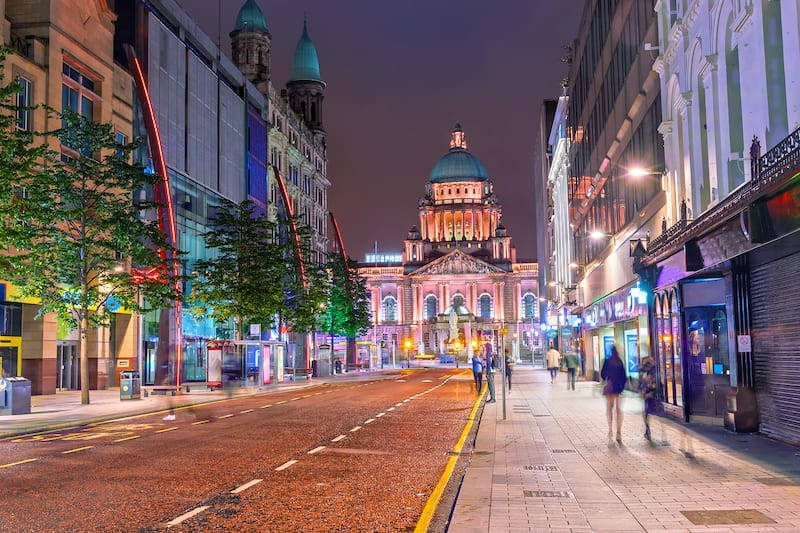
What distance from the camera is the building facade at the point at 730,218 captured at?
47.2 ft

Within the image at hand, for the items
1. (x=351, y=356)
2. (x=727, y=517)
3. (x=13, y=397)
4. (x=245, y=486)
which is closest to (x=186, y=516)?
(x=245, y=486)

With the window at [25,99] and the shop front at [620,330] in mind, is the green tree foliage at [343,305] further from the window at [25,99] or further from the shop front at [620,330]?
the window at [25,99]

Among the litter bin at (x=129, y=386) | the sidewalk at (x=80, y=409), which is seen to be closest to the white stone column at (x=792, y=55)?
the sidewalk at (x=80, y=409)

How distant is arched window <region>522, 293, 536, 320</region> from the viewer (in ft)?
556

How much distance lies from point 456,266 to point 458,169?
1263 inches

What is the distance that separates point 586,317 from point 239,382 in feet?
63.3

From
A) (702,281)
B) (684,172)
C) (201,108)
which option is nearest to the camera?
(702,281)

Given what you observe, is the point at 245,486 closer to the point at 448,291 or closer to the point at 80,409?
the point at 80,409

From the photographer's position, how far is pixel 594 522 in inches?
364

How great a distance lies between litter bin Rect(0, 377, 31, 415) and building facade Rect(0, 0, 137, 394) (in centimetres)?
996

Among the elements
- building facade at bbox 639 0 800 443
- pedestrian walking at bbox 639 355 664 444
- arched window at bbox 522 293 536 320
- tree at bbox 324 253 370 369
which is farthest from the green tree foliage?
arched window at bbox 522 293 536 320

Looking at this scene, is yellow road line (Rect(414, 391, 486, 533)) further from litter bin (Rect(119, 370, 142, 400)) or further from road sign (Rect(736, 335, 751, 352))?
litter bin (Rect(119, 370, 142, 400))

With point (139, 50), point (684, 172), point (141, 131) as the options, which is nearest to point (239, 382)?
point (141, 131)

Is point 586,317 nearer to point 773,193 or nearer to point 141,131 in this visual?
point 141,131
